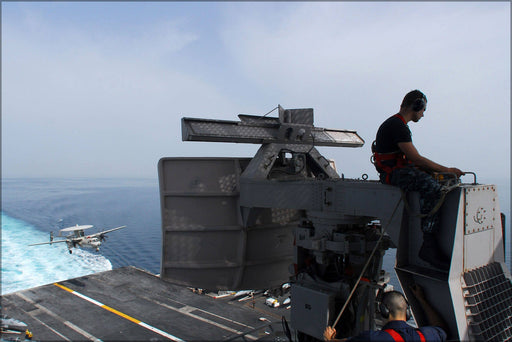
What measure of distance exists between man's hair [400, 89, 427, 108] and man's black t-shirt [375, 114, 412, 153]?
0.24 meters

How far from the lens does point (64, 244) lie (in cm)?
2344

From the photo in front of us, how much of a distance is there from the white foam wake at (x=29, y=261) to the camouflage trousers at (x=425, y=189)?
103 feet

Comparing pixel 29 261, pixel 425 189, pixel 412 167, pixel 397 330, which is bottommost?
pixel 29 261

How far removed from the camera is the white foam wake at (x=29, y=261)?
29469mm

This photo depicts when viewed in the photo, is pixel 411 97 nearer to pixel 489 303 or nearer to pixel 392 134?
pixel 392 134

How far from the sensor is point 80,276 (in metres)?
32.8

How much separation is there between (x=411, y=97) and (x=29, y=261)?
35.2 meters

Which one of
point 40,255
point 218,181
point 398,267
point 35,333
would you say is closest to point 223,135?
point 218,181


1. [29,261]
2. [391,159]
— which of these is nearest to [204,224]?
[391,159]

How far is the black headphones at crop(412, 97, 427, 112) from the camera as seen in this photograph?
5095 millimetres

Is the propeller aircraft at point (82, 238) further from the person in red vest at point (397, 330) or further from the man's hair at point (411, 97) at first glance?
the person in red vest at point (397, 330)

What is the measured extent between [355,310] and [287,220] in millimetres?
2887

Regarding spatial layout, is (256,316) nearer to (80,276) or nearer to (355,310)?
(80,276)

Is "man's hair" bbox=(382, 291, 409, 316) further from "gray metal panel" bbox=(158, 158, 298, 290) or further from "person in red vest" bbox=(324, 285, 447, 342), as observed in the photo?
"gray metal panel" bbox=(158, 158, 298, 290)
